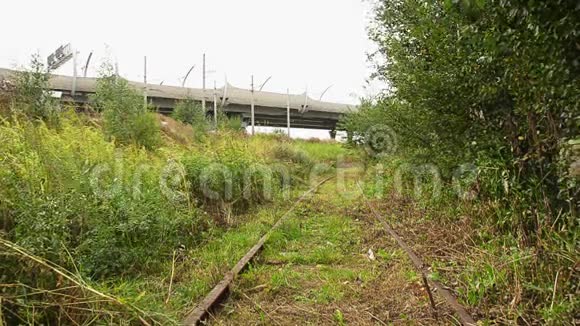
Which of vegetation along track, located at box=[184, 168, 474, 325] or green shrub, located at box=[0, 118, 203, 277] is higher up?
green shrub, located at box=[0, 118, 203, 277]

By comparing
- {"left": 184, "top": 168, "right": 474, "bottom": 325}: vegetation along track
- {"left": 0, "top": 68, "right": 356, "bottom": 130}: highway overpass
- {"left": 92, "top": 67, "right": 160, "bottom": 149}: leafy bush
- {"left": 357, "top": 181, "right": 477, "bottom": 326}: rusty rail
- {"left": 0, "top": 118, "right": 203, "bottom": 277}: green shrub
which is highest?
{"left": 0, "top": 68, "right": 356, "bottom": 130}: highway overpass

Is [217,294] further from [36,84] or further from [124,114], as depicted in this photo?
[36,84]

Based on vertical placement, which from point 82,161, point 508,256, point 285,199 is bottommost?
point 285,199

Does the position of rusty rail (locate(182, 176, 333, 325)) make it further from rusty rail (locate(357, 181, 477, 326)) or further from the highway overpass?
the highway overpass

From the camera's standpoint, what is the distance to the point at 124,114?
48.9 feet

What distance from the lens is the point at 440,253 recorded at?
16.0 feet

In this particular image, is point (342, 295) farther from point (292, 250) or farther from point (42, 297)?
point (42, 297)

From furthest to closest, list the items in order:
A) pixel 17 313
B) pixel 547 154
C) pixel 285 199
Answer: pixel 285 199 → pixel 547 154 → pixel 17 313

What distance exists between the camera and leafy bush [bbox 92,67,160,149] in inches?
537

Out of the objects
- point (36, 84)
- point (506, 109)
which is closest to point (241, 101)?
point (36, 84)

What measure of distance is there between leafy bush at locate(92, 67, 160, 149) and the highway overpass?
12.7 metres

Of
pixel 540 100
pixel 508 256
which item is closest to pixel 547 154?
pixel 540 100

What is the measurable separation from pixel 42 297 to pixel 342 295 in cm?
235

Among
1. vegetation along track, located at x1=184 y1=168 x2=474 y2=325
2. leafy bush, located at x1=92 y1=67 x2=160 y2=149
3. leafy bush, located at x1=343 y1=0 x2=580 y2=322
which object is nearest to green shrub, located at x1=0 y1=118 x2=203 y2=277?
vegetation along track, located at x1=184 y1=168 x2=474 y2=325
